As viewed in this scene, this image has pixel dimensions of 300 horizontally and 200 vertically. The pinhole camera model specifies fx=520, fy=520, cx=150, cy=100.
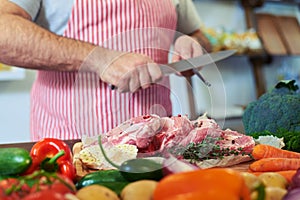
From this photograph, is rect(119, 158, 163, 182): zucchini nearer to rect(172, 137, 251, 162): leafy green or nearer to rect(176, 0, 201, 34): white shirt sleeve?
rect(172, 137, 251, 162): leafy green

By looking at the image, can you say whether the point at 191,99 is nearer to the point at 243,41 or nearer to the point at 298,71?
the point at 243,41

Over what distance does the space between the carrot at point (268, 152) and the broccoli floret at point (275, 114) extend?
0.16 meters

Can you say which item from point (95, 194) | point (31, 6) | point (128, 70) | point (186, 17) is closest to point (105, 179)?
point (95, 194)

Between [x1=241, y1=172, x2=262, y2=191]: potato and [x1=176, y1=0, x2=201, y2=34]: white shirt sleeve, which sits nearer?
[x1=241, y1=172, x2=262, y2=191]: potato

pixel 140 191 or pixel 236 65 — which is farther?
pixel 236 65

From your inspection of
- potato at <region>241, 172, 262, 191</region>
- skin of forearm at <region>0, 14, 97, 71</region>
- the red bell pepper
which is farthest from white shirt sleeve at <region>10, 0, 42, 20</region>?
potato at <region>241, 172, 262, 191</region>

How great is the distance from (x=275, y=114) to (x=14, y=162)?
2.35 ft

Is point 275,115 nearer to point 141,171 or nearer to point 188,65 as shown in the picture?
point 188,65

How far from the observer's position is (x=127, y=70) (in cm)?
110

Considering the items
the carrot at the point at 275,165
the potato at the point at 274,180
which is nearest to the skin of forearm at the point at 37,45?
the carrot at the point at 275,165

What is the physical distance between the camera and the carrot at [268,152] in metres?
1.00

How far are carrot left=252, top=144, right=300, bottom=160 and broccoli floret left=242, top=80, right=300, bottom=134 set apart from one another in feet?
0.52

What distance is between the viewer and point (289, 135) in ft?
3.69

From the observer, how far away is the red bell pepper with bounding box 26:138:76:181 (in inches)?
28.8
